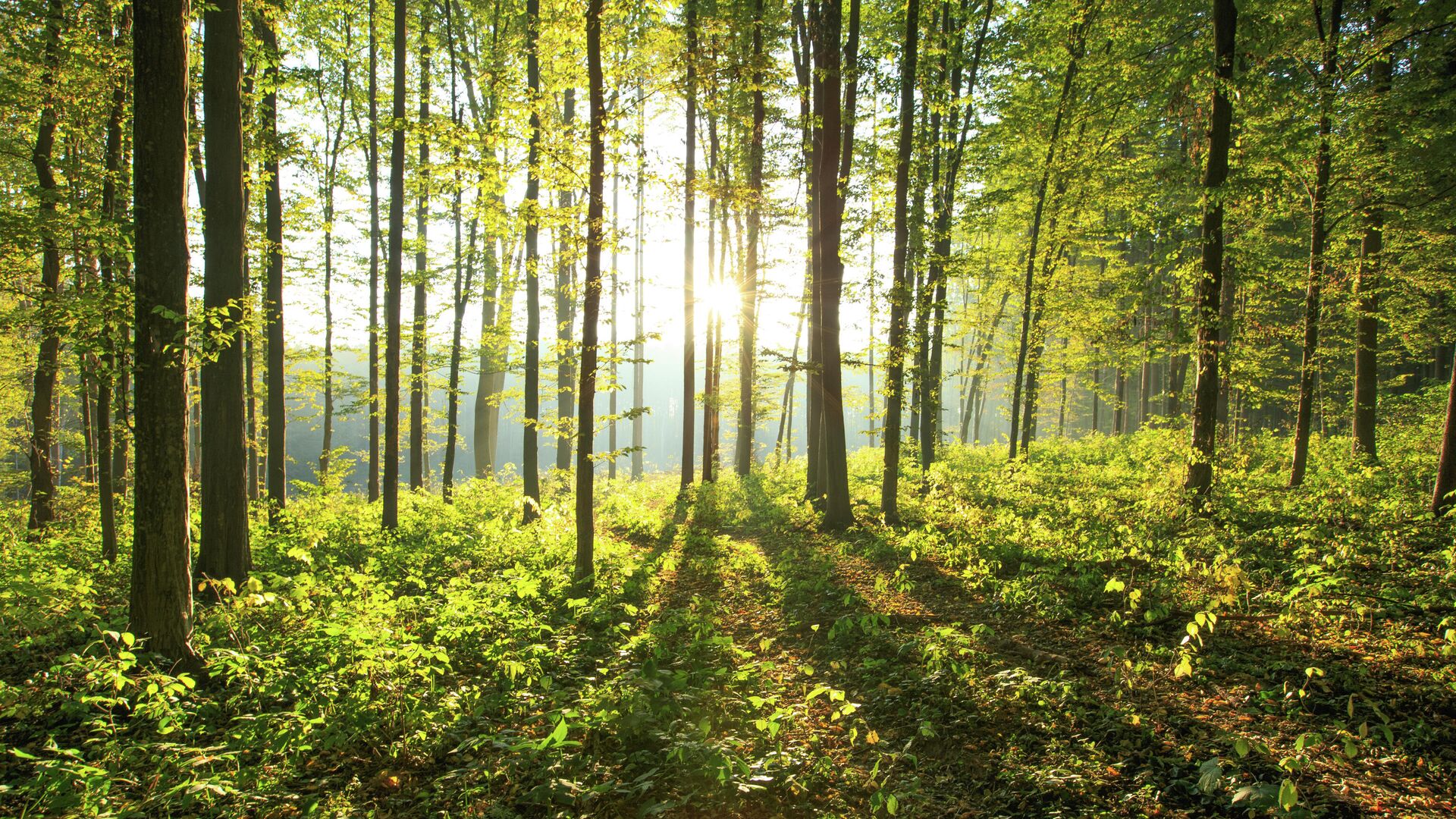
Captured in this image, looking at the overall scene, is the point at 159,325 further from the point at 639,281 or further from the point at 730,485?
the point at 730,485

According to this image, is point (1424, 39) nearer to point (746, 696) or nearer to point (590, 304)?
point (590, 304)

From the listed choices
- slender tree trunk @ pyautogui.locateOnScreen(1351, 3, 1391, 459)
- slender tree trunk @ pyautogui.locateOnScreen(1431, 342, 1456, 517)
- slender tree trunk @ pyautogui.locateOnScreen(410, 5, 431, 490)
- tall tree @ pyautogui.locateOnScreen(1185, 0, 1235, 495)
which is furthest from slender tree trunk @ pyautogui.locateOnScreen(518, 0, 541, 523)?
slender tree trunk @ pyautogui.locateOnScreen(1351, 3, 1391, 459)

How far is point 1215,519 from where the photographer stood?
9477 millimetres

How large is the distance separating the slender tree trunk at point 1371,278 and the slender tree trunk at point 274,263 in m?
18.1

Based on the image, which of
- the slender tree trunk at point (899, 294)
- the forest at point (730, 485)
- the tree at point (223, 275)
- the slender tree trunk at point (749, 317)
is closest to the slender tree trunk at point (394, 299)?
the forest at point (730, 485)

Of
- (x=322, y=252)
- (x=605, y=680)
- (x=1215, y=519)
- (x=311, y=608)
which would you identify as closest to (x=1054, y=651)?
(x=605, y=680)

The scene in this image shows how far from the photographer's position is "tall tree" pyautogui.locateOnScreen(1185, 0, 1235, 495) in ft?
32.4

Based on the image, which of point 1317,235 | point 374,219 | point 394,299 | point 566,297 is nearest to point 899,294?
point 1317,235

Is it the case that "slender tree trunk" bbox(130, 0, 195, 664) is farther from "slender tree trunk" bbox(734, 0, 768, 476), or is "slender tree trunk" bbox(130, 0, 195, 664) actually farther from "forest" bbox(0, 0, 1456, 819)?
"slender tree trunk" bbox(734, 0, 768, 476)

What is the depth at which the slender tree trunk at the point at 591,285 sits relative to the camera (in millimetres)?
8430

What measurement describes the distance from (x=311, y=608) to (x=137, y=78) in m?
5.31

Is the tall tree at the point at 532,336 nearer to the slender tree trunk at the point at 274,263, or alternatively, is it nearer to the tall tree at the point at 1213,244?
the slender tree trunk at the point at 274,263

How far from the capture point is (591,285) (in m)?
8.59

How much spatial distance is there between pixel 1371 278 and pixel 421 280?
67.2 ft
